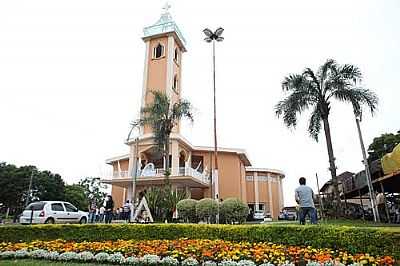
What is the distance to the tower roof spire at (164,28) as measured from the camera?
109 ft

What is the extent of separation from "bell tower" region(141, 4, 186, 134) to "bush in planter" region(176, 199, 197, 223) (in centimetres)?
1677

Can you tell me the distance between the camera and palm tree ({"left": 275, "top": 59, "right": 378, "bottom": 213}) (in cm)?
1775

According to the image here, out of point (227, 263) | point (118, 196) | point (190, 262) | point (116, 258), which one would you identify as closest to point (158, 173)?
point (118, 196)

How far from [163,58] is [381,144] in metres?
23.6

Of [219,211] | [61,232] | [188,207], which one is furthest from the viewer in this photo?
[188,207]

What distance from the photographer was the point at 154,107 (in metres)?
22.8

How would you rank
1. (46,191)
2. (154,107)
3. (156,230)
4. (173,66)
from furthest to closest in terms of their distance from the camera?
(46,191) → (173,66) → (154,107) → (156,230)

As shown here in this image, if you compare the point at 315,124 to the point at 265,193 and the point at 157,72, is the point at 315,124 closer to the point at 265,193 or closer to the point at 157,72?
the point at 157,72

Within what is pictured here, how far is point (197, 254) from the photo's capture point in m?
6.27

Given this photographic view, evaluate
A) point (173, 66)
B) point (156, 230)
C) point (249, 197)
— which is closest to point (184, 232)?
point (156, 230)

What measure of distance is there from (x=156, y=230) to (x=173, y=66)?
25374mm

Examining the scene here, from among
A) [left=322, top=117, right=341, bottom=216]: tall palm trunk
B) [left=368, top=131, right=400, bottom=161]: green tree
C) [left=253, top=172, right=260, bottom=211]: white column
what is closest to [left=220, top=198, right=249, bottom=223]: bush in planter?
[left=322, top=117, right=341, bottom=216]: tall palm trunk

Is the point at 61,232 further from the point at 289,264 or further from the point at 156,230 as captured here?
the point at 289,264

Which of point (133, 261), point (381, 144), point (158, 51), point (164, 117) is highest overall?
point (158, 51)
